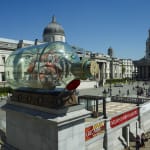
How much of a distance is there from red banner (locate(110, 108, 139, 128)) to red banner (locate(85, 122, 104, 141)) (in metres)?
1.47

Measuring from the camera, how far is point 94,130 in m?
14.2

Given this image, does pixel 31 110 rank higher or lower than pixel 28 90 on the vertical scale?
lower

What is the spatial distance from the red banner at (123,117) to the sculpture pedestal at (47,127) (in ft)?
23.3

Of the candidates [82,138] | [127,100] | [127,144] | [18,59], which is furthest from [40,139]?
[127,100]

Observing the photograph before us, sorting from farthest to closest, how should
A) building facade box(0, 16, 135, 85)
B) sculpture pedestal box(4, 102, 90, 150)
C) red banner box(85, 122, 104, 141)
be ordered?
1. building facade box(0, 16, 135, 85)
2. red banner box(85, 122, 104, 141)
3. sculpture pedestal box(4, 102, 90, 150)

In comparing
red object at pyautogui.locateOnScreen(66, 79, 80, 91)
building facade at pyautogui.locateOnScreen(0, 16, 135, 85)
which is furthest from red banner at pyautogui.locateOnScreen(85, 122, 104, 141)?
red object at pyautogui.locateOnScreen(66, 79, 80, 91)

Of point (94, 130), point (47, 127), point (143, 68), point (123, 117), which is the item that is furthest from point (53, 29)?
point (143, 68)

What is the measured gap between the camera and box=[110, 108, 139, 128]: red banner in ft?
54.1

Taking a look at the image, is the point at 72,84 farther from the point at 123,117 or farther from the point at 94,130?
the point at 123,117

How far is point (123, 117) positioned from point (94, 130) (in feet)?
14.7

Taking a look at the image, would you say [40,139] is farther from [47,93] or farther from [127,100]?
[127,100]

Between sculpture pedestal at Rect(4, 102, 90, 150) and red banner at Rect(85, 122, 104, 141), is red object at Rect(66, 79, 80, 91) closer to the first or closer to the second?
sculpture pedestal at Rect(4, 102, 90, 150)

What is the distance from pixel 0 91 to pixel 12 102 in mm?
35702

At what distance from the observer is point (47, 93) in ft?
30.8
